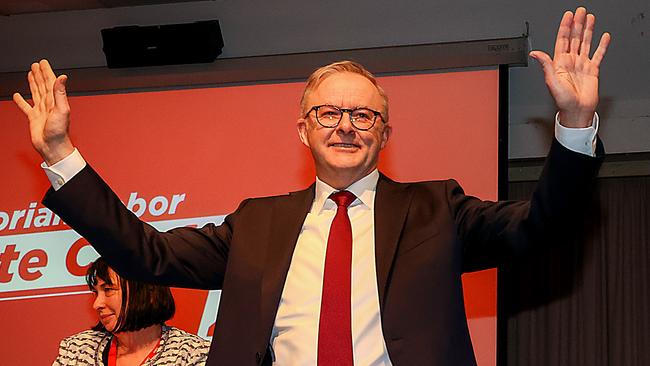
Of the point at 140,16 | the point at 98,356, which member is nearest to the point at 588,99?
the point at 98,356

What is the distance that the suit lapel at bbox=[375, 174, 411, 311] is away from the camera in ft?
6.94

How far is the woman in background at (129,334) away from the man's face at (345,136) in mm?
1417

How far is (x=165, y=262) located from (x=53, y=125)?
380 mm

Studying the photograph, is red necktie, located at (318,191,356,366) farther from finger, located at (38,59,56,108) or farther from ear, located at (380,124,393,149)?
finger, located at (38,59,56,108)

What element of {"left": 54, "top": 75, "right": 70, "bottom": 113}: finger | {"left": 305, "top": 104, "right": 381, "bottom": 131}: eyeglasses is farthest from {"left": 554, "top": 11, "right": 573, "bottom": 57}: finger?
{"left": 54, "top": 75, "right": 70, "bottom": 113}: finger

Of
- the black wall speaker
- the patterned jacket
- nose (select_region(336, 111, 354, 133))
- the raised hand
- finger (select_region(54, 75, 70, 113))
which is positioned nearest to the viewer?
the raised hand

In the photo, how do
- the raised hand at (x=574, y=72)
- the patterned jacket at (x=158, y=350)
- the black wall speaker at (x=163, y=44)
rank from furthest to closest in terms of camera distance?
the black wall speaker at (x=163, y=44) < the patterned jacket at (x=158, y=350) < the raised hand at (x=574, y=72)

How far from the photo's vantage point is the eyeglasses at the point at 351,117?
7.64ft

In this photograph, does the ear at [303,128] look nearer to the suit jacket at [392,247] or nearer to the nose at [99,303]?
the suit jacket at [392,247]

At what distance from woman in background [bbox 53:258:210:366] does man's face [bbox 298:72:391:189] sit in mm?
1417

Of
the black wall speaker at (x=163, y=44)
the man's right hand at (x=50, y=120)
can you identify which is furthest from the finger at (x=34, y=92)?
the black wall speaker at (x=163, y=44)

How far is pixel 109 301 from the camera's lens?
3.62m

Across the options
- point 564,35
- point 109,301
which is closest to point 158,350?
point 109,301

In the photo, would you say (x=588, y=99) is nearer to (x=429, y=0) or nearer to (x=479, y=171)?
(x=479, y=171)
